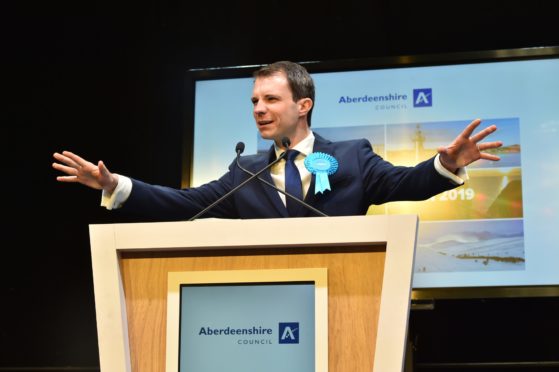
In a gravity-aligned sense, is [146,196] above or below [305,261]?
above

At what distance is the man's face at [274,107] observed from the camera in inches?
92.7

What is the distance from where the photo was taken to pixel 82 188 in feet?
13.2

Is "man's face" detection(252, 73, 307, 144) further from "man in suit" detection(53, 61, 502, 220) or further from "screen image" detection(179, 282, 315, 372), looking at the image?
"screen image" detection(179, 282, 315, 372)

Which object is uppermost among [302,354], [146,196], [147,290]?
[146,196]

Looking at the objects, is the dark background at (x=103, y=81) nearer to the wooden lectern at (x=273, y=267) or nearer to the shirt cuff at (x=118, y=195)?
the shirt cuff at (x=118, y=195)

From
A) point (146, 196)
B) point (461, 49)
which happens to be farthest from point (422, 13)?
point (146, 196)

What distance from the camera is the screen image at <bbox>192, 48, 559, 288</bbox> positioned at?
10.9 ft

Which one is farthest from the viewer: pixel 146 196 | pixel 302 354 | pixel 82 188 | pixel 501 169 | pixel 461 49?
pixel 82 188

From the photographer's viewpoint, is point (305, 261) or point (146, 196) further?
point (146, 196)

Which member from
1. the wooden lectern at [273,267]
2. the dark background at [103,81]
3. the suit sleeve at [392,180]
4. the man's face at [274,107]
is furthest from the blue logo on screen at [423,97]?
the wooden lectern at [273,267]

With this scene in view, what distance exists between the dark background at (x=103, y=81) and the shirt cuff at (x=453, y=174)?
190 cm

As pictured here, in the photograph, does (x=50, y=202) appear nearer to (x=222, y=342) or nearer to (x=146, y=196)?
(x=146, y=196)

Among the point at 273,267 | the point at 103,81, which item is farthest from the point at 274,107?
the point at 103,81

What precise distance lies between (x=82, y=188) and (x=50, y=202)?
18 cm
